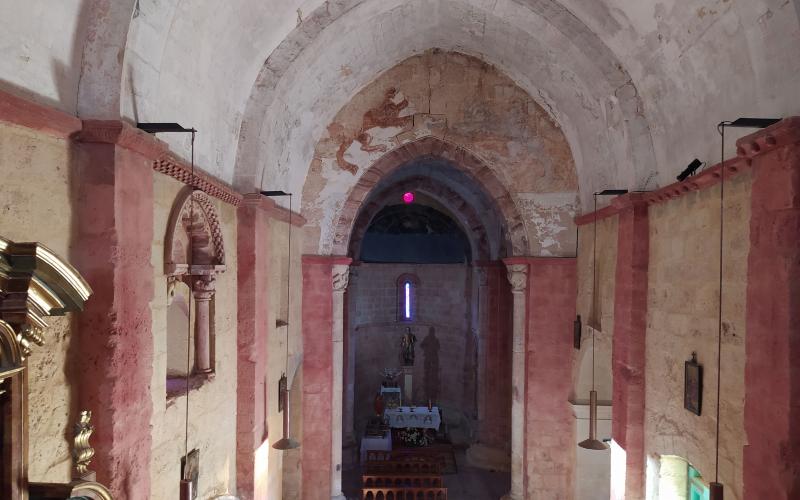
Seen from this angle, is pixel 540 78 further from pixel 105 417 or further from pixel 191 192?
pixel 105 417

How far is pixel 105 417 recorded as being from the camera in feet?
12.5

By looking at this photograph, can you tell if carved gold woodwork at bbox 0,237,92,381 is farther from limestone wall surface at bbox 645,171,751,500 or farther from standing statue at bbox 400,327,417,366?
standing statue at bbox 400,327,417,366

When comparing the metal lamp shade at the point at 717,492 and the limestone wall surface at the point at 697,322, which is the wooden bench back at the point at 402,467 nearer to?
the limestone wall surface at the point at 697,322

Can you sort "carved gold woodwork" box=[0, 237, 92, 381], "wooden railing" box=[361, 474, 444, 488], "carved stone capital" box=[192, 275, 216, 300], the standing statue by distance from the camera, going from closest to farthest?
"carved gold woodwork" box=[0, 237, 92, 381]
"carved stone capital" box=[192, 275, 216, 300]
"wooden railing" box=[361, 474, 444, 488]
the standing statue

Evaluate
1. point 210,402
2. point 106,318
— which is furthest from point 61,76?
point 210,402

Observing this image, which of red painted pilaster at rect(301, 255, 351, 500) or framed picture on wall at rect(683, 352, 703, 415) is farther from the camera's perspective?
red painted pilaster at rect(301, 255, 351, 500)

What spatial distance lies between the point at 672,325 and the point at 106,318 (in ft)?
19.3

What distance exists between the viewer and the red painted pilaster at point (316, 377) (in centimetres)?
1077

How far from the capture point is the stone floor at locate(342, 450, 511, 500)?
43.9ft

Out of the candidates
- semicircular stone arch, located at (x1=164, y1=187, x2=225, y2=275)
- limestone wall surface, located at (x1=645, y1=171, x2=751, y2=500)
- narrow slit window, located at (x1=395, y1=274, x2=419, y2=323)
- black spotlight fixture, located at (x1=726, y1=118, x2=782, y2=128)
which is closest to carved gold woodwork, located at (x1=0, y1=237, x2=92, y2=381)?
semicircular stone arch, located at (x1=164, y1=187, x2=225, y2=275)

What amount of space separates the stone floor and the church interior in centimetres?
11

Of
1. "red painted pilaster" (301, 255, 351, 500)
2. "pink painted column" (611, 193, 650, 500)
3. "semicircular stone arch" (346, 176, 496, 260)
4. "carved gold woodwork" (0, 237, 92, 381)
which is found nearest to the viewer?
"carved gold woodwork" (0, 237, 92, 381)

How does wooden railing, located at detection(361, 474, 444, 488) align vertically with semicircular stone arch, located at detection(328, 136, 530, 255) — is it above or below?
below

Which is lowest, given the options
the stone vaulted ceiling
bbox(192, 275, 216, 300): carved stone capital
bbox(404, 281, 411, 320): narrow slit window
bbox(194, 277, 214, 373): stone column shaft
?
bbox(404, 281, 411, 320): narrow slit window
